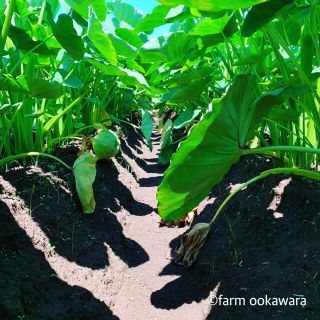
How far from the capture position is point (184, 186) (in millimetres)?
1014

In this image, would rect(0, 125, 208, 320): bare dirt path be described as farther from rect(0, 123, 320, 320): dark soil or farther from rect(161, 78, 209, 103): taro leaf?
rect(161, 78, 209, 103): taro leaf

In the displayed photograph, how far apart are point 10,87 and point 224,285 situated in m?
0.92

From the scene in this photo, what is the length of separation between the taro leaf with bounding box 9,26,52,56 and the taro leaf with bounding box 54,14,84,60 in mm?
84

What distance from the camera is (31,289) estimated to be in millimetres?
1183

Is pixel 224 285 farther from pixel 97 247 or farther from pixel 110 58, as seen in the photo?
pixel 110 58

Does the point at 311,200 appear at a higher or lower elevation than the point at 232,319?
higher

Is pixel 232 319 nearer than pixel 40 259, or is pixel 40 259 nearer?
pixel 232 319

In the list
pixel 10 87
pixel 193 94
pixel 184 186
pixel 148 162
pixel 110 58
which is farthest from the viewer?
pixel 148 162

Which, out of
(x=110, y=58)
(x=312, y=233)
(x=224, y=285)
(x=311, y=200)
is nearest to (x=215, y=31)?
(x=110, y=58)

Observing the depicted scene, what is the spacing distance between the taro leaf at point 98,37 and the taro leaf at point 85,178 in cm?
47

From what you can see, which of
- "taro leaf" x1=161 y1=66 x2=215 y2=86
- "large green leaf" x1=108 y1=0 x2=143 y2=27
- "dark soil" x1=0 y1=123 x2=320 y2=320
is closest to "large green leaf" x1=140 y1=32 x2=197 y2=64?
"taro leaf" x1=161 y1=66 x2=215 y2=86

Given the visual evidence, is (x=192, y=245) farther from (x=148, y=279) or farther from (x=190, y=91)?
(x=190, y=91)

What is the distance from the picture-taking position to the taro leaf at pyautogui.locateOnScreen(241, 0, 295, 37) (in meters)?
0.99

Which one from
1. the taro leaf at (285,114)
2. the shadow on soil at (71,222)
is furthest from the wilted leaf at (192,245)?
the taro leaf at (285,114)
